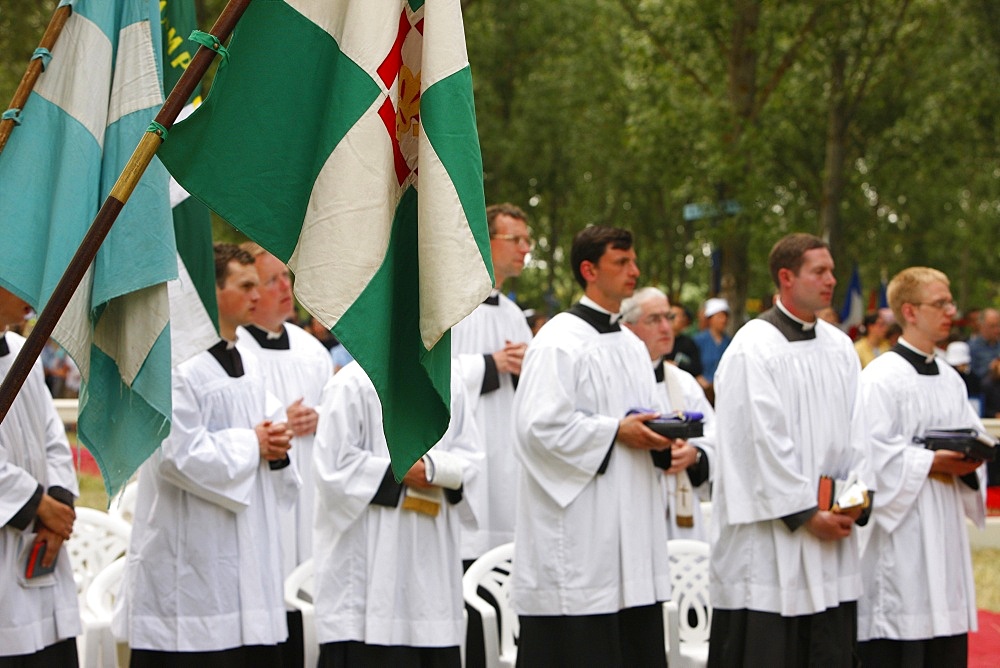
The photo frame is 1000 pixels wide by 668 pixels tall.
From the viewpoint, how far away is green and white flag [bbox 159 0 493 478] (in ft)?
12.0

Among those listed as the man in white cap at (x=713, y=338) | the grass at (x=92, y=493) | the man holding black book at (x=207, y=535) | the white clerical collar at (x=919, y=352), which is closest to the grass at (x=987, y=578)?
the white clerical collar at (x=919, y=352)

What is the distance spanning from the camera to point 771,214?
875 inches

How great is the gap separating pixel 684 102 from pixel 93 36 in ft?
61.7

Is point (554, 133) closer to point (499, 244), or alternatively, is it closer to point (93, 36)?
point (499, 244)

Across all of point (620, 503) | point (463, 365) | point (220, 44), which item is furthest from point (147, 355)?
Answer: point (463, 365)

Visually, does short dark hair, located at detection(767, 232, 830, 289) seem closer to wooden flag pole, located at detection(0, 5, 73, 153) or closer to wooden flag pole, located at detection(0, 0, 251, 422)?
wooden flag pole, located at detection(0, 5, 73, 153)

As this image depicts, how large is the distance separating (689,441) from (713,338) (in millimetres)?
11081

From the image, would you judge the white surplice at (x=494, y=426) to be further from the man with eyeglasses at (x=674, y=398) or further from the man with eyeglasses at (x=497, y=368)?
the man with eyeglasses at (x=674, y=398)

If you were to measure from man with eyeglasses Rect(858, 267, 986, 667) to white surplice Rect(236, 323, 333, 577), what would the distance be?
11.6ft

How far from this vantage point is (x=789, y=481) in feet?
23.4

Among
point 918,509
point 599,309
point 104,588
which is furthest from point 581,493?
point 104,588

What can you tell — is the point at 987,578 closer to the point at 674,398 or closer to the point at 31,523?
the point at 674,398

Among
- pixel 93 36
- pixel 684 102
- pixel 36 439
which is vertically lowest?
pixel 36 439

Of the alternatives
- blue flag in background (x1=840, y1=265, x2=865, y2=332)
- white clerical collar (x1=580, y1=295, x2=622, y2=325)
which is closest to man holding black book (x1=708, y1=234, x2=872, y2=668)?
white clerical collar (x1=580, y1=295, x2=622, y2=325)
